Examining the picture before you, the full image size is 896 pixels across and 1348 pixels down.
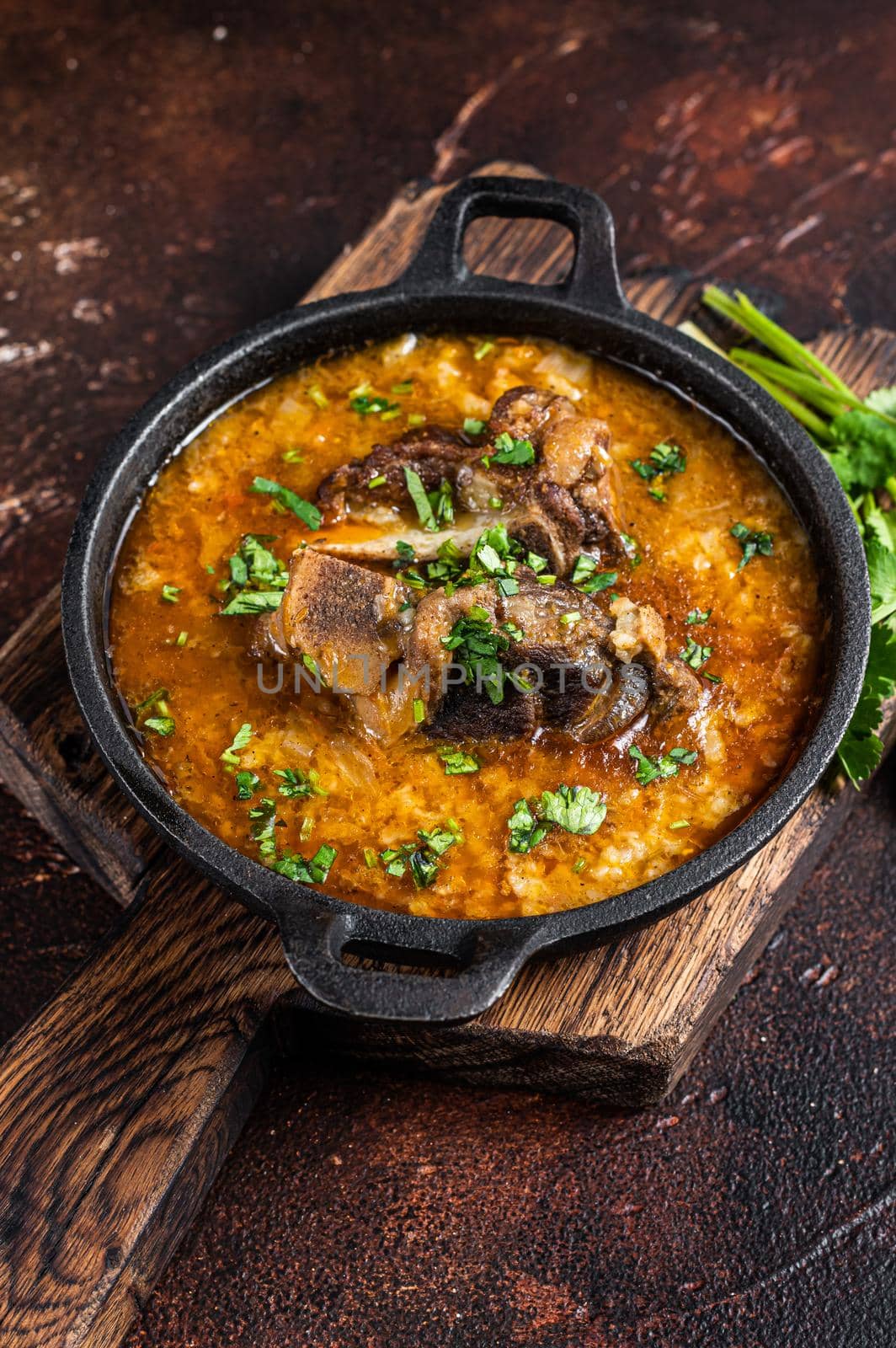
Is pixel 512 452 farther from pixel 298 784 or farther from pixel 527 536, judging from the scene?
pixel 298 784

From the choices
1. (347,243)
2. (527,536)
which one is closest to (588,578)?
(527,536)

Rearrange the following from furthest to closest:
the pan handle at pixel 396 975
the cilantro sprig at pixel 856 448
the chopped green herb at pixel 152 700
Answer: the cilantro sprig at pixel 856 448 < the chopped green herb at pixel 152 700 < the pan handle at pixel 396 975

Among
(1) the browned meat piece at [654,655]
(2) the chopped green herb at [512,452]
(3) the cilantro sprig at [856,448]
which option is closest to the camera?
(1) the browned meat piece at [654,655]

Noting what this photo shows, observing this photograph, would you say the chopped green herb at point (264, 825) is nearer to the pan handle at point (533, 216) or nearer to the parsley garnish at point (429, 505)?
the parsley garnish at point (429, 505)

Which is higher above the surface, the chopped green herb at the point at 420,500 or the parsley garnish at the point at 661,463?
the chopped green herb at the point at 420,500

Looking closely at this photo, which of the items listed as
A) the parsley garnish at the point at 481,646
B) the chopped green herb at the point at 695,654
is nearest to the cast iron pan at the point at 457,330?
the chopped green herb at the point at 695,654

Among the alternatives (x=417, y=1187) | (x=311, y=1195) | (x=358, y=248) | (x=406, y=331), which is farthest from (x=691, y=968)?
(x=358, y=248)

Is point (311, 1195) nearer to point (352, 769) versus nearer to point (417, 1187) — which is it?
point (417, 1187)

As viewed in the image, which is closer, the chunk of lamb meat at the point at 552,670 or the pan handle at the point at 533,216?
the chunk of lamb meat at the point at 552,670
